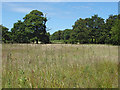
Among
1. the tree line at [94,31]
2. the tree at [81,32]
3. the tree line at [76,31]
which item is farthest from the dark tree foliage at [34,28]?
the tree at [81,32]

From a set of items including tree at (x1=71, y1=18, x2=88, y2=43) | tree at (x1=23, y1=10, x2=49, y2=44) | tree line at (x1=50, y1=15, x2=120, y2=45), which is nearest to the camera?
tree at (x1=23, y1=10, x2=49, y2=44)

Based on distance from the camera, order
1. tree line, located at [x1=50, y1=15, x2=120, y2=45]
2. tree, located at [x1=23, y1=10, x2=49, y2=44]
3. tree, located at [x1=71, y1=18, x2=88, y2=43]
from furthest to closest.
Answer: tree, located at [x1=71, y1=18, x2=88, y2=43], tree line, located at [x1=50, y1=15, x2=120, y2=45], tree, located at [x1=23, y1=10, x2=49, y2=44]

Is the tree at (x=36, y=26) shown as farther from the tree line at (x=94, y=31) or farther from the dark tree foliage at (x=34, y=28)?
the tree line at (x=94, y=31)

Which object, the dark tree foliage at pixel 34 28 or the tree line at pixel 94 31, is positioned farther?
the tree line at pixel 94 31

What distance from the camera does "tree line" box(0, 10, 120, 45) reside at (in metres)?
36.4

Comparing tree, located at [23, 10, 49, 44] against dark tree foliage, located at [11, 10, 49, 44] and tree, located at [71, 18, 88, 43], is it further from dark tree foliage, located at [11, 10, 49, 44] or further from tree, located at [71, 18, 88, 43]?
tree, located at [71, 18, 88, 43]

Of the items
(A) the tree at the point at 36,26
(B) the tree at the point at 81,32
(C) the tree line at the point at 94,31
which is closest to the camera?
(A) the tree at the point at 36,26

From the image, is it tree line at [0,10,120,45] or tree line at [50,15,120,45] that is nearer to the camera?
tree line at [0,10,120,45]

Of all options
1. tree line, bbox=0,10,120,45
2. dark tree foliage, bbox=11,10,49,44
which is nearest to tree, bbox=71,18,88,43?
tree line, bbox=0,10,120,45

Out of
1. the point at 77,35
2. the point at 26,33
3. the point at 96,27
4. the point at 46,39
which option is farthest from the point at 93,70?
the point at 96,27

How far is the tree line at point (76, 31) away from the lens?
36.4 m

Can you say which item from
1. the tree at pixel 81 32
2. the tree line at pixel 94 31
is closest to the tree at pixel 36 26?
the tree line at pixel 94 31

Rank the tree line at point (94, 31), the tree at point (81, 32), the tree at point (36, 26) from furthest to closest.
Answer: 1. the tree at point (81, 32)
2. the tree line at point (94, 31)
3. the tree at point (36, 26)

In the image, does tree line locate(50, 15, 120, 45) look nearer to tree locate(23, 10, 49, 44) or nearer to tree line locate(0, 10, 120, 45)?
tree line locate(0, 10, 120, 45)
